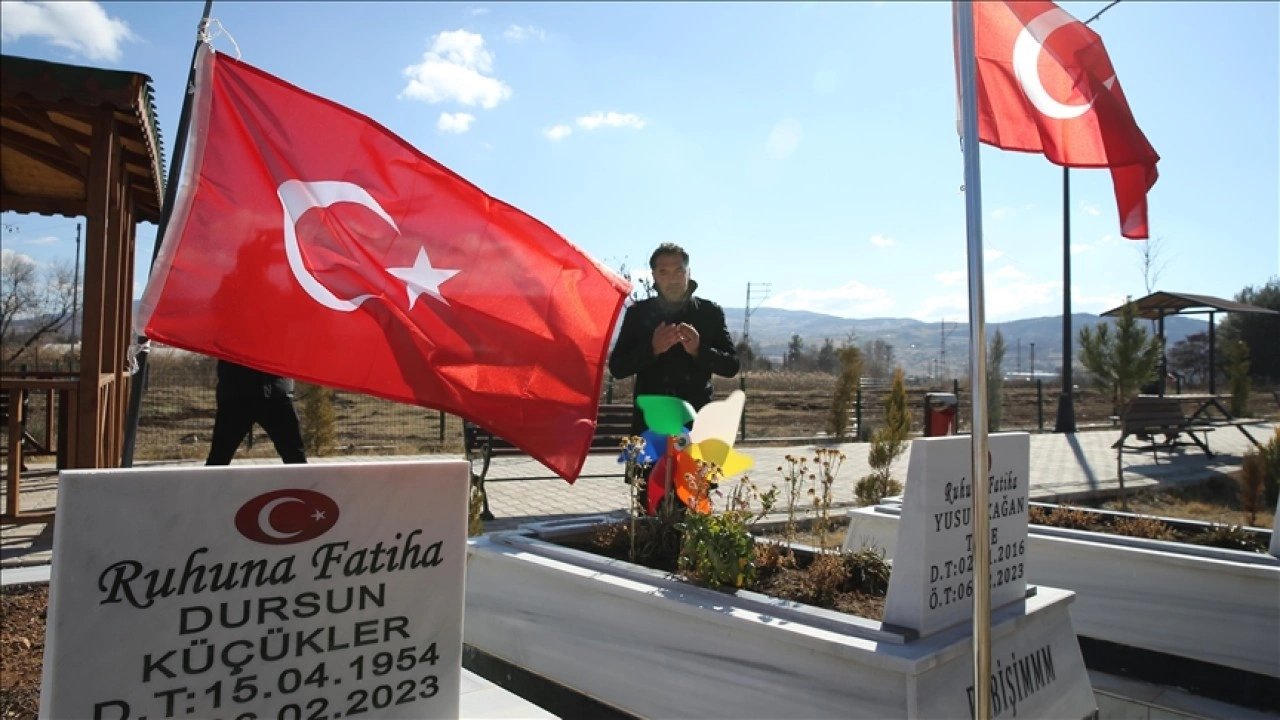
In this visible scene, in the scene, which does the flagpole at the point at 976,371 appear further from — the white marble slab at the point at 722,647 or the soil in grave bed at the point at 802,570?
the soil in grave bed at the point at 802,570

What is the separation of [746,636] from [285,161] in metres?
2.31

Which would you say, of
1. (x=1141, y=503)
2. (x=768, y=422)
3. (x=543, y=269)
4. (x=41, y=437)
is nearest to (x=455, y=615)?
(x=543, y=269)

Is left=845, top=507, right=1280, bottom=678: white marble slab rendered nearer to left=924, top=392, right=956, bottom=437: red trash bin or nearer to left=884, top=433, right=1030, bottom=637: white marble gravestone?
left=884, top=433, right=1030, bottom=637: white marble gravestone

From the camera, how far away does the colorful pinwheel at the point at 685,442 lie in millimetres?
4297

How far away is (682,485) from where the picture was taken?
14.3ft

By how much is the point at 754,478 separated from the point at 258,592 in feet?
33.0

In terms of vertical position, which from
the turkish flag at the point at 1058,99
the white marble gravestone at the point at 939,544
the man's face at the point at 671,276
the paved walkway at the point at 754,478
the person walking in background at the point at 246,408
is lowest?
the paved walkway at the point at 754,478

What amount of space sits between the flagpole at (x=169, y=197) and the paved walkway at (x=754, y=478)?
12.6 ft

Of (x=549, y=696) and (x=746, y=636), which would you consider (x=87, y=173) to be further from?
(x=746, y=636)

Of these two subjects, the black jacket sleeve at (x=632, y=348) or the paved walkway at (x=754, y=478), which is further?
the paved walkway at (x=754, y=478)

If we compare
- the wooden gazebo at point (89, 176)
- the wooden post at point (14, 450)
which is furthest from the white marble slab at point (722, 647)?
the wooden post at point (14, 450)

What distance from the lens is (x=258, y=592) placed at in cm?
199

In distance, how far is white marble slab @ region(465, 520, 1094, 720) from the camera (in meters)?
2.76

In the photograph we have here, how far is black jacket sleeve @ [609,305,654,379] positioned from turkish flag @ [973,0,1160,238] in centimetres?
202
